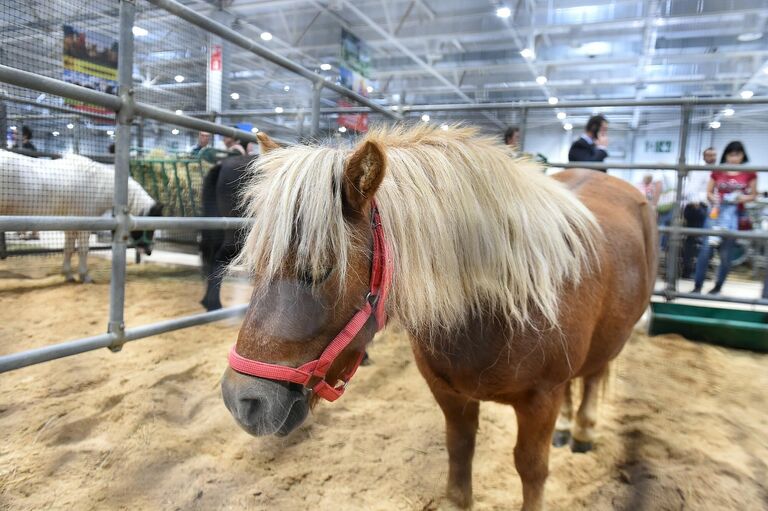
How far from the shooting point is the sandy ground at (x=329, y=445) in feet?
5.57

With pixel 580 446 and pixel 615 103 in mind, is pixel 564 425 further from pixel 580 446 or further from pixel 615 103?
pixel 615 103

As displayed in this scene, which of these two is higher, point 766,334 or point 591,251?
point 591,251

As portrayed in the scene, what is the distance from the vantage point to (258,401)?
97cm

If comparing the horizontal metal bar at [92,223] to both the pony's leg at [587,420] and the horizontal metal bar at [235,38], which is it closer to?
the horizontal metal bar at [235,38]

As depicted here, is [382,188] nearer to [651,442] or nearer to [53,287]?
[651,442]

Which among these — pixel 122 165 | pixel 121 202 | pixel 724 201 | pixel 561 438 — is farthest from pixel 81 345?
pixel 724 201

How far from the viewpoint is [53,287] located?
4.48 m

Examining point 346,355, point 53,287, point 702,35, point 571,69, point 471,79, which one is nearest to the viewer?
point 346,355

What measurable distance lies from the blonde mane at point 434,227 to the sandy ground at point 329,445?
1.04m

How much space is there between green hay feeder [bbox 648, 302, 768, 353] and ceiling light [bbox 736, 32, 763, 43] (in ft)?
28.0

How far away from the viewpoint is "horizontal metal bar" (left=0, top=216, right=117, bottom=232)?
1.48m

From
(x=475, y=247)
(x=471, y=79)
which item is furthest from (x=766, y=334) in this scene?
(x=471, y=79)

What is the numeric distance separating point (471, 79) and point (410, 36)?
12.8ft

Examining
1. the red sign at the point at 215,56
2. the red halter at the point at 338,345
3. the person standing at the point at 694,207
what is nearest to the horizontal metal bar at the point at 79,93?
the red halter at the point at 338,345
